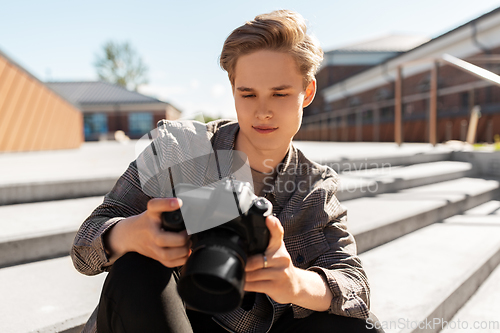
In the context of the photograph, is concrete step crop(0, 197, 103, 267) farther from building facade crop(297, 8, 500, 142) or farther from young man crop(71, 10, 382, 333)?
building facade crop(297, 8, 500, 142)

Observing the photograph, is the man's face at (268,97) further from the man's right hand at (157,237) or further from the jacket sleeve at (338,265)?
the man's right hand at (157,237)

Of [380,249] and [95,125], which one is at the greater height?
[95,125]

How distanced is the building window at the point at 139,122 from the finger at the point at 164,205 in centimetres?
2378

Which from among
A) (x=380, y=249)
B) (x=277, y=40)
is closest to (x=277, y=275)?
(x=277, y=40)

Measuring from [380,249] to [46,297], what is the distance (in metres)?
1.83

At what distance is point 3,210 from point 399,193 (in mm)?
3058

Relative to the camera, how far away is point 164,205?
2.17ft

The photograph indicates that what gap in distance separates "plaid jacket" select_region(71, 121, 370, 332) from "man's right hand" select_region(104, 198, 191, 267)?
0.10 metres

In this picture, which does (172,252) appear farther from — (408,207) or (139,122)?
(139,122)

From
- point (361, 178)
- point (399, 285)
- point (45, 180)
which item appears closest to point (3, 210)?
point (45, 180)

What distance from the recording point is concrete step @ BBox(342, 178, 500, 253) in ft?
6.93

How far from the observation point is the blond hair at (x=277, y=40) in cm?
99

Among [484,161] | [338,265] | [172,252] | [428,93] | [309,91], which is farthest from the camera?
[428,93]

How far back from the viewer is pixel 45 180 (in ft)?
7.02
